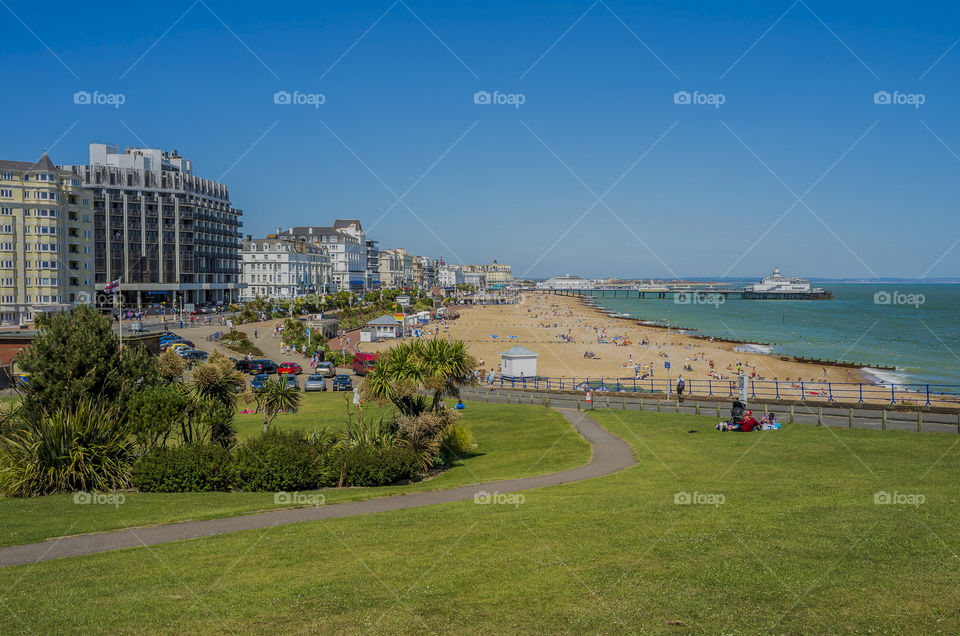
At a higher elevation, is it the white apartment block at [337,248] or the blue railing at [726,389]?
the white apartment block at [337,248]

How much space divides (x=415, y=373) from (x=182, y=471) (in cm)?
721

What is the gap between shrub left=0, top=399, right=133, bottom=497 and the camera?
16.0 metres

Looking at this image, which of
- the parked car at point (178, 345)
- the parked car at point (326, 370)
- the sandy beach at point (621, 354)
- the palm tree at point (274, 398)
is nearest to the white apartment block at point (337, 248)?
the sandy beach at point (621, 354)

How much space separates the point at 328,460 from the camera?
17.8 metres

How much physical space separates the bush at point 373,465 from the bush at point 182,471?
2867 millimetres

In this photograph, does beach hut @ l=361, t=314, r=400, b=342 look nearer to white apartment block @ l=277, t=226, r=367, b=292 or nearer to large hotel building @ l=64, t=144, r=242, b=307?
large hotel building @ l=64, t=144, r=242, b=307

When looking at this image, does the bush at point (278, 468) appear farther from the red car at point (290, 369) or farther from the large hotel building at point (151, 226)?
the large hotel building at point (151, 226)

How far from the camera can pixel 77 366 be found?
20234 millimetres

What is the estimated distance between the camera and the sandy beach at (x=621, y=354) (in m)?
56.1

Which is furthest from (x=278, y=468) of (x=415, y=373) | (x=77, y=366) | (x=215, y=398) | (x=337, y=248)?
(x=337, y=248)

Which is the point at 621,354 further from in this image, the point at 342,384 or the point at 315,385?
the point at 315,385

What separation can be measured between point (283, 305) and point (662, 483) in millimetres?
96417

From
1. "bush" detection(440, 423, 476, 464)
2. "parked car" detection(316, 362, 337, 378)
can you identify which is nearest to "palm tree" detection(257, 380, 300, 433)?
"bush" detection(440, 423, 476, 464)

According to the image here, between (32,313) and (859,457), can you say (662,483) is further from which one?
(32,313)
